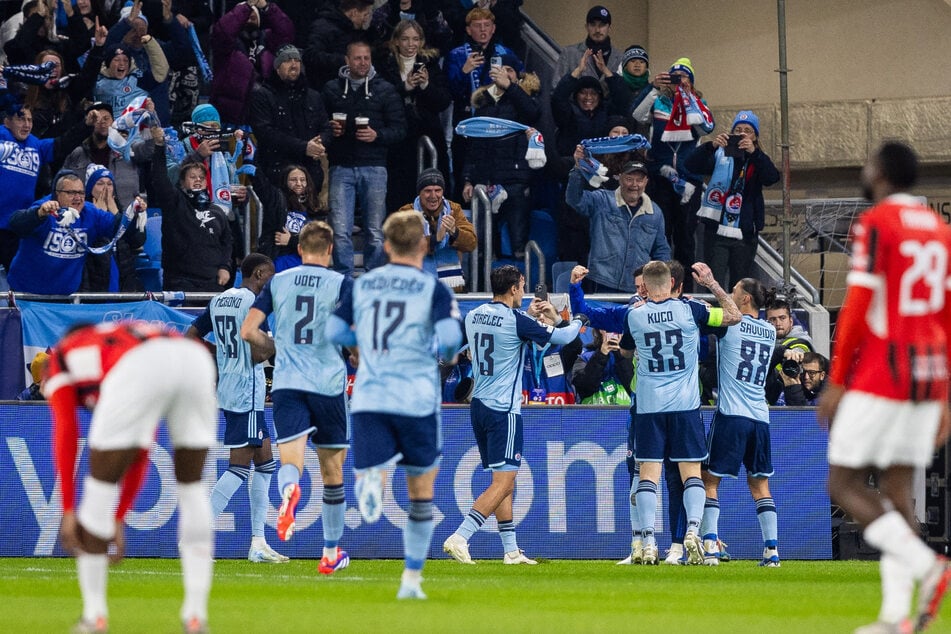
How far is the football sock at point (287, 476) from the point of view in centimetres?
1172

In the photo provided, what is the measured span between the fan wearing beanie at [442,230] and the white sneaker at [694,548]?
446 cm

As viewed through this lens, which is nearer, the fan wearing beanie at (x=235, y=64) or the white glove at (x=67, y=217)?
the white glove at (x=67, y=217)

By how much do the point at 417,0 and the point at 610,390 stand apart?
21.4 ft

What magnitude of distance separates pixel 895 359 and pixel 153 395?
325 cm

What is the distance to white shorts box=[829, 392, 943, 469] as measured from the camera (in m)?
7.07

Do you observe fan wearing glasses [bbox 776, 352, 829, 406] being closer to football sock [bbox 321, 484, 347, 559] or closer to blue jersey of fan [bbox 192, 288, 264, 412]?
blue jersey of fan [bbox 192, 288, 264, 412]

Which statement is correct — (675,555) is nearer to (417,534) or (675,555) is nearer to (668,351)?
(668,351)

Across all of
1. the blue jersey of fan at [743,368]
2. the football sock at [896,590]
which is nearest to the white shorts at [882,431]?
the football sock at [896,590]

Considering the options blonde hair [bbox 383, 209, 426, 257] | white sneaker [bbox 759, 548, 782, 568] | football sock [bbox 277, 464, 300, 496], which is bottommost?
white sneaker [bbox 759, 548, 782, 568]

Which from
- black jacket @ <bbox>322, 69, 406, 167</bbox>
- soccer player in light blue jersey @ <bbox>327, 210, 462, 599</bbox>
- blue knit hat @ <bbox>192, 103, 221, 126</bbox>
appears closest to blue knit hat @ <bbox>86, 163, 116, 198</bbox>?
blue knit hat @ <bbox>192, 103, 221, 126</bbox>

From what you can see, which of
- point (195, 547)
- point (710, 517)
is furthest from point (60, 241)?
point (195, 547)

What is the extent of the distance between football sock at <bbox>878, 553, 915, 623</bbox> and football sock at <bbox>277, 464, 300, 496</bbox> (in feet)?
18.7

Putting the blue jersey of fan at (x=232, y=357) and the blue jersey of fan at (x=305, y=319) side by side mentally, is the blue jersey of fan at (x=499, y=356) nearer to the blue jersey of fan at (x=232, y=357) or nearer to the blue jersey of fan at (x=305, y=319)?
the blue jersey of fan at (x=305, y=319)

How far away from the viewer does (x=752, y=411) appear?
14.0 m
